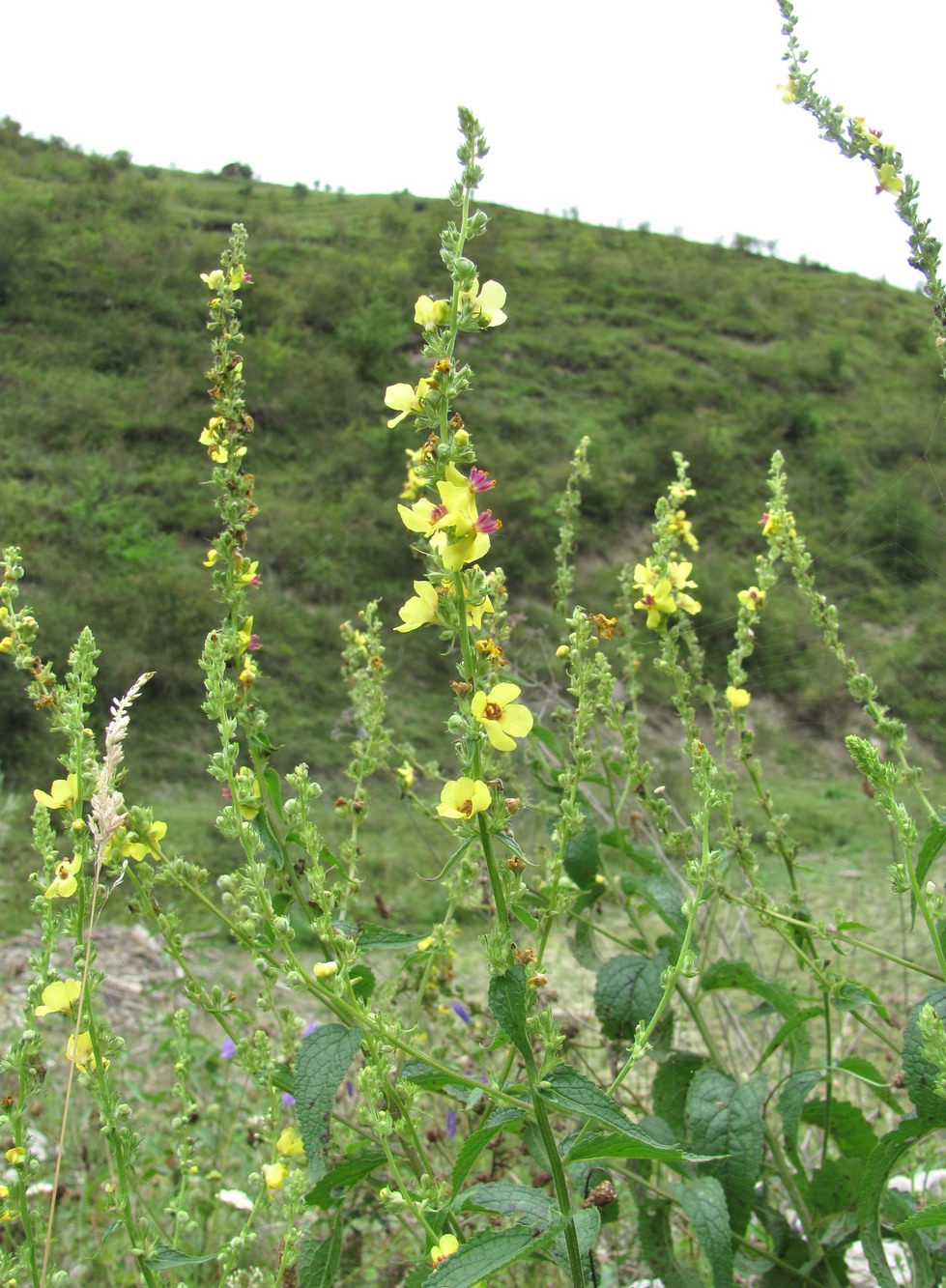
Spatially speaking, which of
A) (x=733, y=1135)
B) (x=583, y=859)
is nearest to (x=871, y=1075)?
(x=733, y=1135)

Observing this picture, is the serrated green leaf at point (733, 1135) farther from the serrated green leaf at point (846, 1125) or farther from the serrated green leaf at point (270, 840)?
the serrated green leaf at point (270, 840)

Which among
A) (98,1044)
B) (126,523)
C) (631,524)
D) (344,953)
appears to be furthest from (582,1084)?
(631,524)

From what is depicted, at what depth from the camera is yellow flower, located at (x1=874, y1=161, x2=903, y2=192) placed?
119 centimetres

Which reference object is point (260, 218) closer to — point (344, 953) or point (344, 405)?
point (344, 405)

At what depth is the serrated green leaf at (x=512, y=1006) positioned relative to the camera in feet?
2.19

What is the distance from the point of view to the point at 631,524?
15.0 meters

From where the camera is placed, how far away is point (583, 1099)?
666 millimetres

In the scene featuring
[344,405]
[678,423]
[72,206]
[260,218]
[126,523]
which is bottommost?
[126,523]

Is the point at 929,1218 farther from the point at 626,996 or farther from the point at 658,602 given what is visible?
the point at 658,602

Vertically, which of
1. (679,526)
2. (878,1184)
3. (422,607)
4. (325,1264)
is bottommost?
(325,1264)

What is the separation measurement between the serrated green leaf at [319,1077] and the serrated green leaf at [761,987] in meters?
0.53

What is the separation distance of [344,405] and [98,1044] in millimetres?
15475

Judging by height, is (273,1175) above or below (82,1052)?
below

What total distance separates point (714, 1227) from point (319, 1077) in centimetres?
46
